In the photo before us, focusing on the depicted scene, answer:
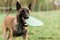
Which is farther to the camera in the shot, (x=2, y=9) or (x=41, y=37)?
(x=2, y=9)

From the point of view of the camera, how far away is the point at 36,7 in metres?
28.7

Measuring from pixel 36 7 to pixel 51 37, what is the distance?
16608 mm

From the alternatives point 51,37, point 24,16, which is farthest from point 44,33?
point 24,16

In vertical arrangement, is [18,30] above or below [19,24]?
below

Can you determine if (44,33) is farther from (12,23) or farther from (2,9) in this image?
(2,9)

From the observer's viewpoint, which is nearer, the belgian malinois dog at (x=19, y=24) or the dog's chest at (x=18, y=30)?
the belgian malinois dog at (x=19, y=24)

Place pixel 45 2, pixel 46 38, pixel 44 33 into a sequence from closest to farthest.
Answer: pixel 46 38 < pixel 44 33 < pixel 45 2

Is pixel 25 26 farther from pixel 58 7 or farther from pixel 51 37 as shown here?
pixel 58 7

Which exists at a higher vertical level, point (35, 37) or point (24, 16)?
point (24, 16)

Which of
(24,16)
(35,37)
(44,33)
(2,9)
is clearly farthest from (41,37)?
(2,9)

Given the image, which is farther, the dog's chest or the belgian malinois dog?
the dog's chest

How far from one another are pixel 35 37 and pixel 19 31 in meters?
2.67

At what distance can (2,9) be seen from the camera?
2762 centimetres

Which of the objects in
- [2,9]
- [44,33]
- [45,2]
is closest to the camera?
[44,33]
